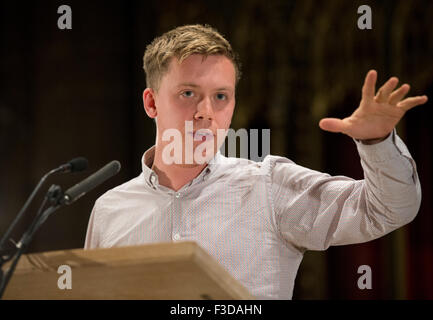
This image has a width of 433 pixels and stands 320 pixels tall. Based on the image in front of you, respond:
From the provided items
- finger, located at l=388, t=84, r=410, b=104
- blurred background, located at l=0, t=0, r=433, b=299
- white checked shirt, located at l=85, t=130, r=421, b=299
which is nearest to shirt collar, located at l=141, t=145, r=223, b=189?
white checked shirt, located at l=85, t=130, r=421, b=299

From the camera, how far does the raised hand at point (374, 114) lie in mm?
1250

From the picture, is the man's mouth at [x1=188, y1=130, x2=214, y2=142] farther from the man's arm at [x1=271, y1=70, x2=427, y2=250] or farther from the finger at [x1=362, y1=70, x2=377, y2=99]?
the finger at [x1=362, y1=70, x2=377, y2=99]

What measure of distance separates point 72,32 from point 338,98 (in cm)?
157

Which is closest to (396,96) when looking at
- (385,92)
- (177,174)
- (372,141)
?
(385,92)

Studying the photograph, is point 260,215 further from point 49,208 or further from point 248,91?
point 248,91

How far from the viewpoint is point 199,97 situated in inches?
69.1

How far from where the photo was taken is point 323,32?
2967 millimetres

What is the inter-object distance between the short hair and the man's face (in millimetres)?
20

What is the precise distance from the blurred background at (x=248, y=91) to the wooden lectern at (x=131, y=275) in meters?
1.85
